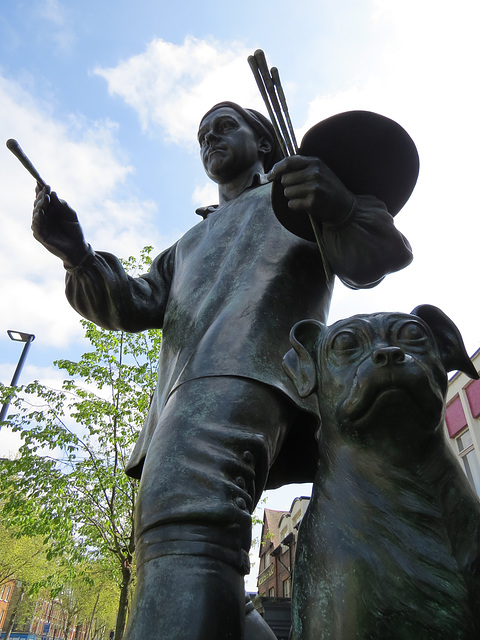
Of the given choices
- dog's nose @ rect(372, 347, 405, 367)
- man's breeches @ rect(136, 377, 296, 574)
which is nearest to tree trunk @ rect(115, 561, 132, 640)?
man's breeches @ rect(136, 377, 296, 574)

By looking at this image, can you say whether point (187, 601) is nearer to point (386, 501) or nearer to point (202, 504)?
point (202, 504)

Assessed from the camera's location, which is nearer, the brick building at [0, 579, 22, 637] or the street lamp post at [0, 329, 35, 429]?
the street lamp post at [0, 329, 35, 429]

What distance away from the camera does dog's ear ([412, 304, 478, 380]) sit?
1.34m

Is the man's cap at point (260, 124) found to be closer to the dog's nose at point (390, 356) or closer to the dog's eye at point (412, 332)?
the dog's eye at point (412, 332)

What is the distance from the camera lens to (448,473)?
46.7 inches

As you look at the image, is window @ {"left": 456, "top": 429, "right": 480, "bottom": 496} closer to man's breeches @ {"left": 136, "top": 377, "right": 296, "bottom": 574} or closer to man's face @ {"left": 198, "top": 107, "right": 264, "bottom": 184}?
man's face @ {"left": 198, "top": 107, "right": 264, "bottom": 184}

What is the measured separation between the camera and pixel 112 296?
2.34 meters

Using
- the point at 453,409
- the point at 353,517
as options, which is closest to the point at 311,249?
the point at 353,517

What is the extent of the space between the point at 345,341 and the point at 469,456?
1383 cm

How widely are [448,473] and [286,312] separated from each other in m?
0.81

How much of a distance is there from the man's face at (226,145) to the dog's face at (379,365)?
4.45 ft

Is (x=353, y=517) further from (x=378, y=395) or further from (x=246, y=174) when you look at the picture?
(x=246, y=174)

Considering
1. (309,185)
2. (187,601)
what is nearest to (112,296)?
(309,185)

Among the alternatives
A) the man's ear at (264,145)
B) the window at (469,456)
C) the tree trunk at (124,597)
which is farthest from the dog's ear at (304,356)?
the window at (469,456)
